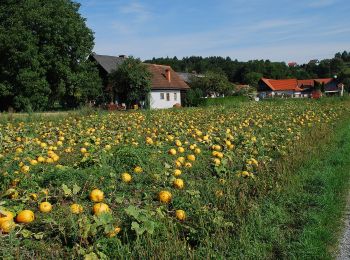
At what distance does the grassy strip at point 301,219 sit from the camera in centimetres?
398

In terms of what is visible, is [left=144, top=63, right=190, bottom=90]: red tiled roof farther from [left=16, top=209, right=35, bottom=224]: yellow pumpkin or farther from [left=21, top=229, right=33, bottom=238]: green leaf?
[left=21, top=229, right=33, bottom=238]: green leaf

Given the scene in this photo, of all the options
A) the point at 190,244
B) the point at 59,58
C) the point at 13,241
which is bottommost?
the point at 190,244

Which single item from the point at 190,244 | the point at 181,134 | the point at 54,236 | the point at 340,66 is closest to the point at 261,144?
the point at 181,134

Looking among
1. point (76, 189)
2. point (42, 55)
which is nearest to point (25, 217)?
point (76, 189)

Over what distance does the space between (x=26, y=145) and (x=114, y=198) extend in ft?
12.6

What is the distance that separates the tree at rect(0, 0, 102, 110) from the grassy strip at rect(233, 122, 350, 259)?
30105 mm

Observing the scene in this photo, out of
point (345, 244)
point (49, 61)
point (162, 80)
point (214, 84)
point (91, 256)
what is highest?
point (49, 61)

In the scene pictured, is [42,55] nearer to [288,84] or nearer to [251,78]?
[288,84]

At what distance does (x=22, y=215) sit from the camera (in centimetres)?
395

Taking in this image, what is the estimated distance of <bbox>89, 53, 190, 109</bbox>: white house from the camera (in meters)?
46.9

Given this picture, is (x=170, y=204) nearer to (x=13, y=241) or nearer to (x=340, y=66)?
(x=13, y=241)

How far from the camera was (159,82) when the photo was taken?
48625mm

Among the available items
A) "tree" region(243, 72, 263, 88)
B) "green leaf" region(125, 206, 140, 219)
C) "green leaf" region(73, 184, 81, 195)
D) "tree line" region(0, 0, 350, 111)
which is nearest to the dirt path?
"green leaf" region(125, 206, 140, 219)

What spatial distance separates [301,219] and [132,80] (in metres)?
35.1
